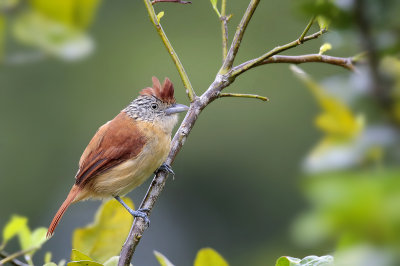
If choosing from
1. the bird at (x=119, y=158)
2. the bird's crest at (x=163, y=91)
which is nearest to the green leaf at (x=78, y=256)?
the bird at (x=119, y=158)

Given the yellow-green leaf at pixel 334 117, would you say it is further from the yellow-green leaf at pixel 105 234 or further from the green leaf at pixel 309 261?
the yellow-green leaf at pixel 105 234

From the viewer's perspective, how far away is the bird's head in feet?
10.7

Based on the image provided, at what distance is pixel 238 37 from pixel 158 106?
158cm

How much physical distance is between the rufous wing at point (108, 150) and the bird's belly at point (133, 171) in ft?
0.11

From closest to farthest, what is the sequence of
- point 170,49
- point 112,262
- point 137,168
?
1. point 112,262
2. point 170,49
3. point 137,168

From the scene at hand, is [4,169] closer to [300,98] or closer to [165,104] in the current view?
[300,98]

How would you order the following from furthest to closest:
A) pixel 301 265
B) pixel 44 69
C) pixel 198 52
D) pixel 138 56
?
pixel 44 69 < pixel 138 56 < pixel 198 52 < pixel 301 265

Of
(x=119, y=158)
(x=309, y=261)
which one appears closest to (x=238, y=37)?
(x=309, y=261)

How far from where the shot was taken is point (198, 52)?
10336 millimetres

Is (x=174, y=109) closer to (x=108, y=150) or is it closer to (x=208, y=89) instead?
(x=108, y=150)

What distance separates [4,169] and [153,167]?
28.7ft

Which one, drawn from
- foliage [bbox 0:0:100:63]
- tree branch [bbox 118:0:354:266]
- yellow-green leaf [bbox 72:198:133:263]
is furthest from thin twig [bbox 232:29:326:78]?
foliage [bbox 0:0:100:63]

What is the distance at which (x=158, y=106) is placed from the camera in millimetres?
3369

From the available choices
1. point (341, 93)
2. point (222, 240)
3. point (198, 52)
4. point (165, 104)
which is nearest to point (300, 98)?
point (198, 52)
